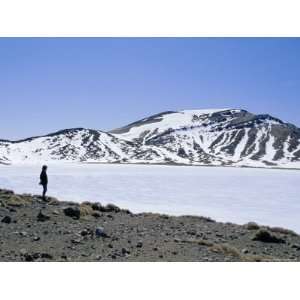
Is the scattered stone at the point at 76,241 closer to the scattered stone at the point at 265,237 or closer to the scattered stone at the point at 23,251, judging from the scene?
the scattered stone at the point at 23,251

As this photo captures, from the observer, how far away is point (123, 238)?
13.2 m

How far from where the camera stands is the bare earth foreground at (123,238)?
436 inches

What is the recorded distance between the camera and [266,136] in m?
188

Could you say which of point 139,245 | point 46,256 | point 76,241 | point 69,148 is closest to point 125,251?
point 139,245

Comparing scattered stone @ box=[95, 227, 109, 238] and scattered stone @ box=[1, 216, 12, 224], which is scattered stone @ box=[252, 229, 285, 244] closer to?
scattered stone @ box=[95, 227, 109, 238]

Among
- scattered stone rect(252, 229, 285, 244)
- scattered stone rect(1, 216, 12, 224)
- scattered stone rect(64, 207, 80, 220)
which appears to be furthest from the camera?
scattered stone rect(64, 207, 80, 220)

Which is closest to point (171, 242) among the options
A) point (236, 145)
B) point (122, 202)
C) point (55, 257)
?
point (55, 257)

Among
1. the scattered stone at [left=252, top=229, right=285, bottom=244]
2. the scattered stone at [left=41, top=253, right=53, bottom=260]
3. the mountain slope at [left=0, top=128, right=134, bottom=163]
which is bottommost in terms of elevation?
the scattered stone at [left=41, top=253, right=53, bottom=260]

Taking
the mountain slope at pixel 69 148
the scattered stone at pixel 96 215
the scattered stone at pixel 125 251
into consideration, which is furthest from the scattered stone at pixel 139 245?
the mountain slope at pixel 69 148

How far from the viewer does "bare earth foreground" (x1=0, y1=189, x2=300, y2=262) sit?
11.1 metres

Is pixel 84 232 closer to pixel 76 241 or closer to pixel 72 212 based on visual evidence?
pixel 76 241

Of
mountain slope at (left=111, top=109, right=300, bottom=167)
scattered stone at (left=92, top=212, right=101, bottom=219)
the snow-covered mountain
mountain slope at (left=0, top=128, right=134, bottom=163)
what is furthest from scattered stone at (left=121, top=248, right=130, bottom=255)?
mountain slope at (left=0, top=128, right=134, bottom=163)
